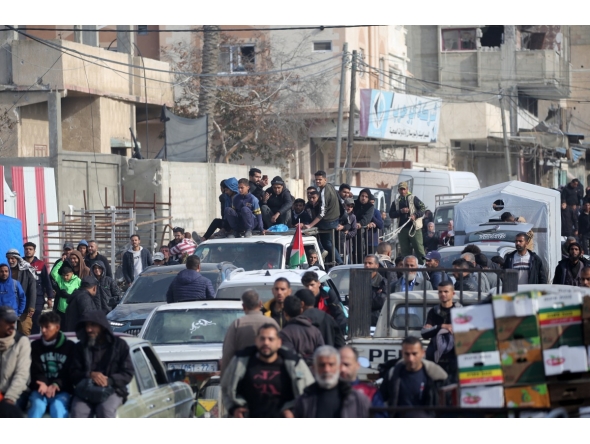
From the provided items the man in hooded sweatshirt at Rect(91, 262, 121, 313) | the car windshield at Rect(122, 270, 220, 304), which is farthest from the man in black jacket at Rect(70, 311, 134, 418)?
the man in hooded sweatshirt at Rect(91, 262, 121, 313)

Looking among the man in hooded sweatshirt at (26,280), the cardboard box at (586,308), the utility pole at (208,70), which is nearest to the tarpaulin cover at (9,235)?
the man in hooded sweatshirt at (26,280)

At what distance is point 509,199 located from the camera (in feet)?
69.5

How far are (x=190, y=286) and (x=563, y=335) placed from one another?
6299 millimetres

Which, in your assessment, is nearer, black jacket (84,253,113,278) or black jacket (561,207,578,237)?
black jacket (84,253,113,278)

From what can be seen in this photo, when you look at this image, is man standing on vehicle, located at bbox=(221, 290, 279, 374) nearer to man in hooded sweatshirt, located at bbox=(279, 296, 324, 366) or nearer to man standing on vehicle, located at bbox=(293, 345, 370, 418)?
man in hooded sweatshirt, located at bbox=(279, 296, 324, 366)

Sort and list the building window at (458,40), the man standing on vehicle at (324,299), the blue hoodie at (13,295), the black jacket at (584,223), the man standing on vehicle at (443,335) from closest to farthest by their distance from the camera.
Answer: the man standing on vehicle at (443,335)
the man standing on vehicle at (324,299)
the blue hoodie at (13,295)
the black jacket at (584,223)
the building window at (458,40)

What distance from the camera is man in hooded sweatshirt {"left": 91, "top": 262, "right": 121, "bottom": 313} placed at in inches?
582

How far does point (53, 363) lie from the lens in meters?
8.19

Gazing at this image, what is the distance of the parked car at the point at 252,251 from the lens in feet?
49.9

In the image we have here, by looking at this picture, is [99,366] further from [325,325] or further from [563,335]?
[563,335]

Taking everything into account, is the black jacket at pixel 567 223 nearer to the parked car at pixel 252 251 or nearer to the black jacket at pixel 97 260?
the parked car at pixel 252 251

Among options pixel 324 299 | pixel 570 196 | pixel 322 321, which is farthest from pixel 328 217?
pixel 570 196

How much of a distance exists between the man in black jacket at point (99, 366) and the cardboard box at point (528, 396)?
2.85 meters

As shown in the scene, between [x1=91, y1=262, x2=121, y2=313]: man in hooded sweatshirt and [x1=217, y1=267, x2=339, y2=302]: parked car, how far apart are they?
231cm
